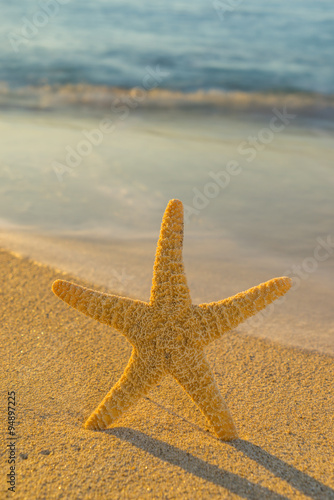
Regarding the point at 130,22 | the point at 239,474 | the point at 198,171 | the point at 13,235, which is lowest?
the point at 239,474

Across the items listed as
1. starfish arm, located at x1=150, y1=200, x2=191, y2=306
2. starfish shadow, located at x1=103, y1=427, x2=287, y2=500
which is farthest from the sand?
starfish arm, located at x1=150, y1=200, x2=191, y2=306

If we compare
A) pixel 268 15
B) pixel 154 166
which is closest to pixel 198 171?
pixel 154 166

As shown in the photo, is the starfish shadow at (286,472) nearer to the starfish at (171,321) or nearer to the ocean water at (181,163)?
the starfish at (171,321)

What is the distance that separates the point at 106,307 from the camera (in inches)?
87.5

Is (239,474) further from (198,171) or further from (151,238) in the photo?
(198,171)

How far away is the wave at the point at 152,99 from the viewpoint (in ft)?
33.4

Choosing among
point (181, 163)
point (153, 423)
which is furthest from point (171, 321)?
point (181, 163)

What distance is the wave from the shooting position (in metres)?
10.2

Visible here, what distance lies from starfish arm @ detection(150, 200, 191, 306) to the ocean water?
126 cm

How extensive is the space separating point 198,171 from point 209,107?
483cm

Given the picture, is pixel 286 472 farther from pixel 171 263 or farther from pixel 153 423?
pixel 171 263

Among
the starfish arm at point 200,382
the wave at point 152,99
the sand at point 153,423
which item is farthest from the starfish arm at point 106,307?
the wave at point 152,99

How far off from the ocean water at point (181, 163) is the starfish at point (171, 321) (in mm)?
1157

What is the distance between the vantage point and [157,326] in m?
2.23
